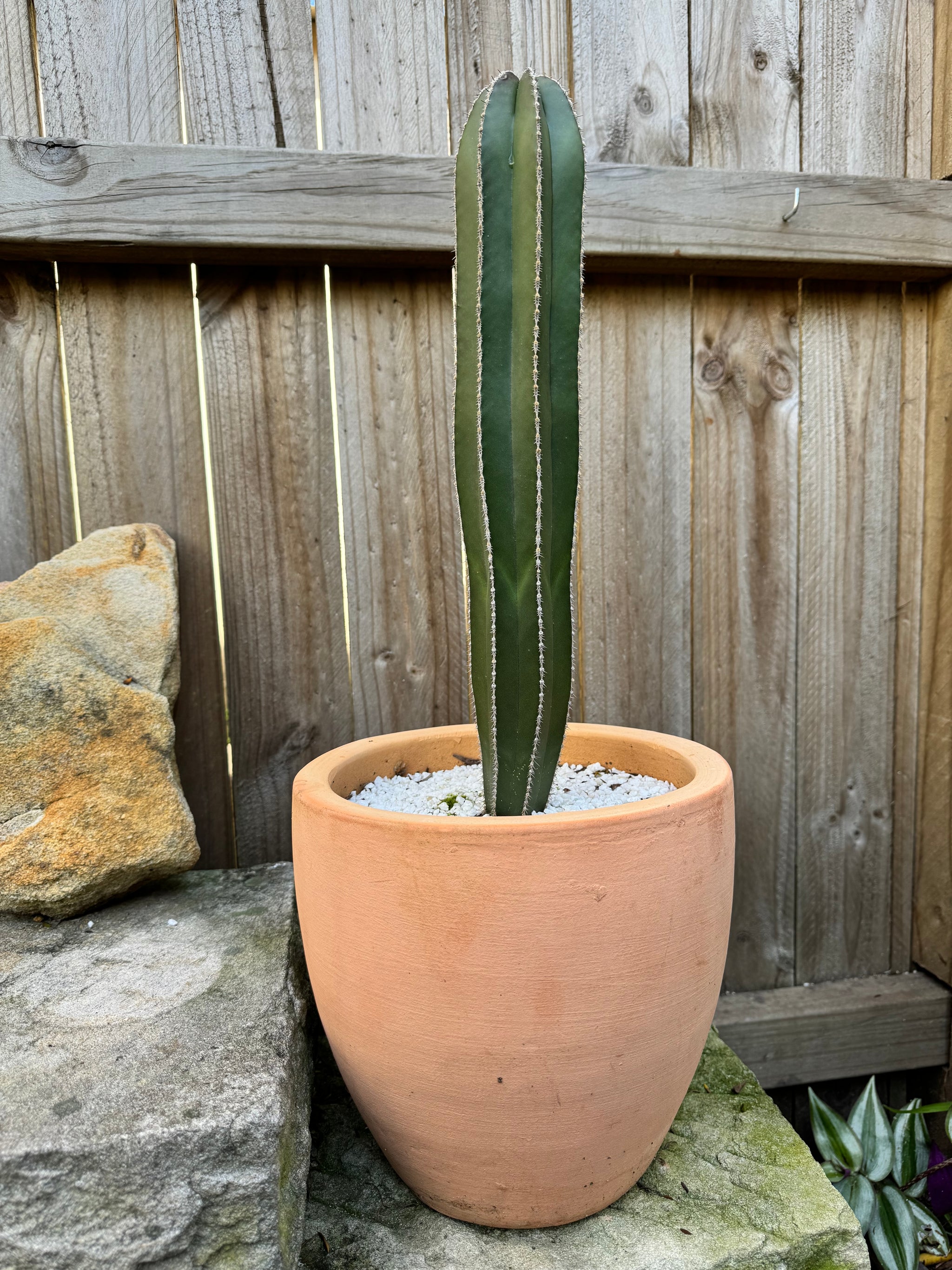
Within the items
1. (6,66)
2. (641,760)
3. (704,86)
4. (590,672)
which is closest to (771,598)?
(590,672)

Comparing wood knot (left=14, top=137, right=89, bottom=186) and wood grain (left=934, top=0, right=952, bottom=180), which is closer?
wood knot (left=14, top=137, right=89, bottom=186)

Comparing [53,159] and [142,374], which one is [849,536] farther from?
[53,159]

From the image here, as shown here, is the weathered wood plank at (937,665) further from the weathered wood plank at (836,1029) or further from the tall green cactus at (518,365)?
the tall green cactus at (518,365)

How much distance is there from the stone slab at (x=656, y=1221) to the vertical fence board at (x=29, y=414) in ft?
3.07

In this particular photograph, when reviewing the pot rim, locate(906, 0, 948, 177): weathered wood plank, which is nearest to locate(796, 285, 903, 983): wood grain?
locate(906, 0, 948, 177): weathered wood plank

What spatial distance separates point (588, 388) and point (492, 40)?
0.55 metres

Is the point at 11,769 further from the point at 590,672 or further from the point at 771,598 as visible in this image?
the point at 771,598

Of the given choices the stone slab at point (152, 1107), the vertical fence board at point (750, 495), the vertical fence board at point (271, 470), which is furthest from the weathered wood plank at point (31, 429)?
the vertical fence board at point (750, 495)

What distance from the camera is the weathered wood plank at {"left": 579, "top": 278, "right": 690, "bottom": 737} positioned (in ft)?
4.52

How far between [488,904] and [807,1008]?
Answer: 3.42ft

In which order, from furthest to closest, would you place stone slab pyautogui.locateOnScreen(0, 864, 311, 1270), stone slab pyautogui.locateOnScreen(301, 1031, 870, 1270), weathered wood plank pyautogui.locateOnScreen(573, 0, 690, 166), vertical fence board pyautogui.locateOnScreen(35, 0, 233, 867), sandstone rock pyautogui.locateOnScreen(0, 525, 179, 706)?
weathered wood plank pyautogui.locateOnScreen(573, 0, 690, 166)
vertical fence board pyautogui.locateOnScreen(35, 0, 233, 867)
sandstone rock pyautogui.locateOnScreen(0, 525, 179, 706)
stone slab pyautogui.locateOnScreen(301, 1031, 870, 1270)
stone slab pyautogui.locateOnScreen(0, 864, 311, 1270)

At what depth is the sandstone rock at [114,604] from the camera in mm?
1104

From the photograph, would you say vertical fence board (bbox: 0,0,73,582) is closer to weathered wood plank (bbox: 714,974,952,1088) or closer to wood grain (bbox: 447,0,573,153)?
wood grain (bbox: 447,0,573,153)

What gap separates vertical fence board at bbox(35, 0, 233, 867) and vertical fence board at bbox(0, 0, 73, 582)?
26mm
